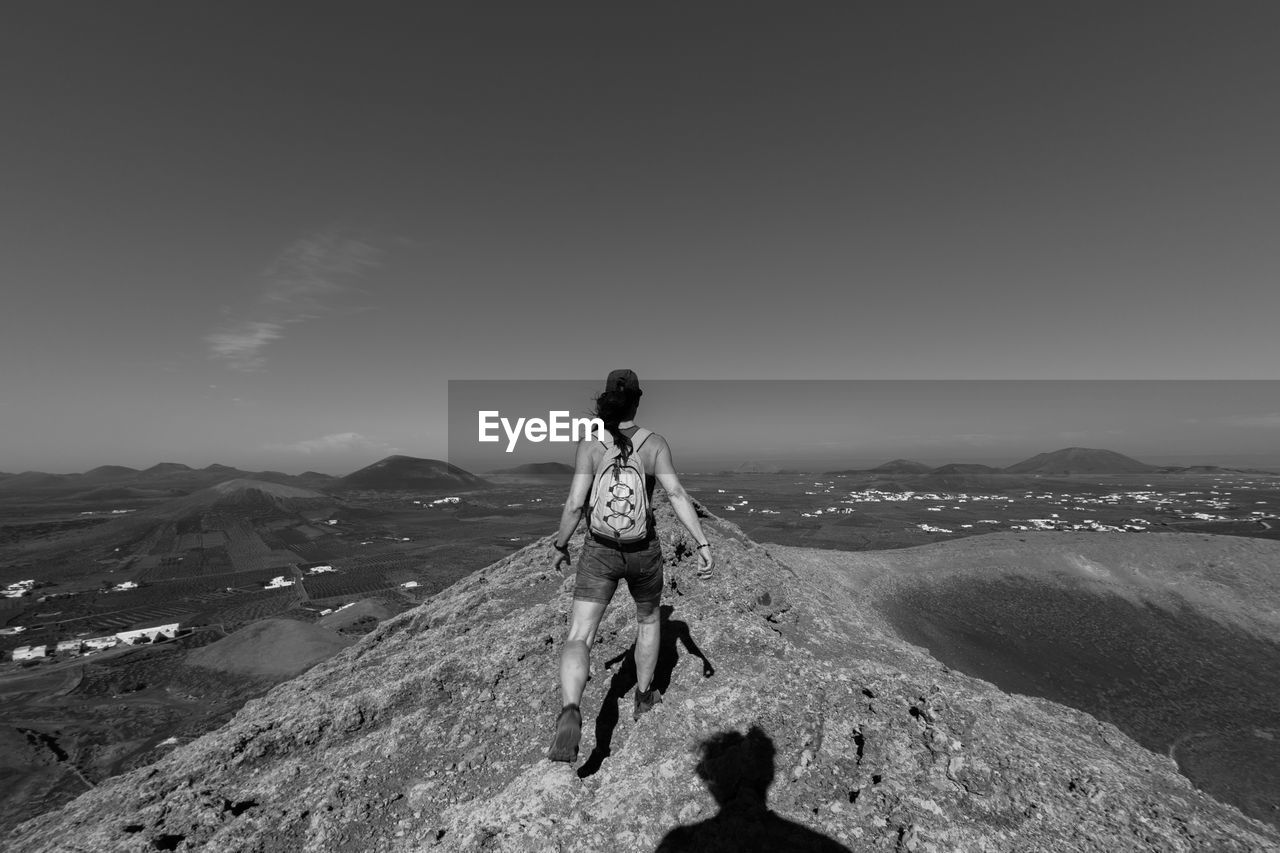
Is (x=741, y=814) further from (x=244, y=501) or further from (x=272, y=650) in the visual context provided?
(x=244, y=501)

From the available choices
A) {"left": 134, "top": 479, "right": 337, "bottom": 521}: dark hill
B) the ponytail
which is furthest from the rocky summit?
{"left": 134, "top": 479, "right": 337, "bottom": 521}: dark hill

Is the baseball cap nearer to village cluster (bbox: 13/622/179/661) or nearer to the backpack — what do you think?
the backpack

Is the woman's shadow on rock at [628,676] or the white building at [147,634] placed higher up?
the woman's shadow on rock at [628,676]

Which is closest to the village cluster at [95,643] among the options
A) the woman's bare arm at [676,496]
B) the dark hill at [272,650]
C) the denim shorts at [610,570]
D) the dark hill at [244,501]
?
the dark hill at [272,650]

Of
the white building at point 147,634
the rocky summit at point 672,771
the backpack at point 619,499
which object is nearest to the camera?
the rocky summit at point 672,771

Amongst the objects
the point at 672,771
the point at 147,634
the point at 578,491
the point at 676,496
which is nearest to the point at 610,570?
the point at 578,491

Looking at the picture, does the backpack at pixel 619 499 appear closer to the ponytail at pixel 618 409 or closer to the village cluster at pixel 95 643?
the ponytail at pixel 618 409
